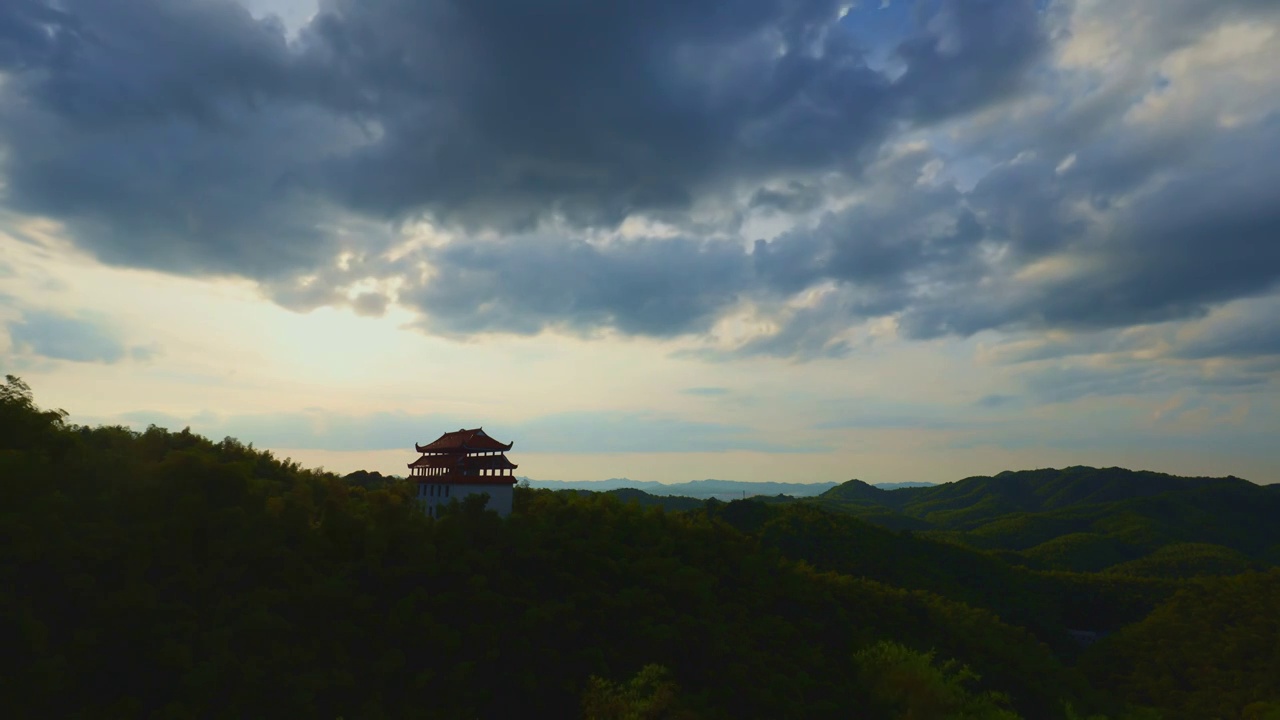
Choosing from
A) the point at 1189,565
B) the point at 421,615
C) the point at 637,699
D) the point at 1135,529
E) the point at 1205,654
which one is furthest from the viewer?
the point at 1135,529

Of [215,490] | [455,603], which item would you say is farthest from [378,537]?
[215,490]

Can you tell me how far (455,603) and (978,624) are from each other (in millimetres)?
37943

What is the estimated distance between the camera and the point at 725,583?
41219mm

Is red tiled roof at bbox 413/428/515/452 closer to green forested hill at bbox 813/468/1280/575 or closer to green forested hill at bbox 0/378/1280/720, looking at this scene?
green forested hill at bbox 0/378/1280/720

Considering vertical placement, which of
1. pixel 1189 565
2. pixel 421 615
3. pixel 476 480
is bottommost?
pixel 1189 565

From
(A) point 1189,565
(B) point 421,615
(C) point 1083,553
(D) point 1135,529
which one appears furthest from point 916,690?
(D) point 1135,529

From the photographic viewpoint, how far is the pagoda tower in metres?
39.7

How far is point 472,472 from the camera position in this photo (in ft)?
132

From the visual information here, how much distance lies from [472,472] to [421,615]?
13.6 m

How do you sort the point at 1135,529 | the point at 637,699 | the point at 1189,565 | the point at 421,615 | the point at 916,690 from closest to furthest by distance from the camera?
the point at 421,615 → the point at 637,699 → the point at 916,690 → the point at 1189,565 → the point at 1135,529

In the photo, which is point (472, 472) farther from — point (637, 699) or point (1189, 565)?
point (1189, 565)

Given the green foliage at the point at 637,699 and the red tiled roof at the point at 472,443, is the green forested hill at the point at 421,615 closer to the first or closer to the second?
the green foliage at the point at 637,699

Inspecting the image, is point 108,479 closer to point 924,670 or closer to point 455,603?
point 455,603

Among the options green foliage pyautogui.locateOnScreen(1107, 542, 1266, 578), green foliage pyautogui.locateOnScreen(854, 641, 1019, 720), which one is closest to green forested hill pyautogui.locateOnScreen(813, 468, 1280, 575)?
green foliage pyautogui.locateOnScreen(1107, 542, 1266, 578)
